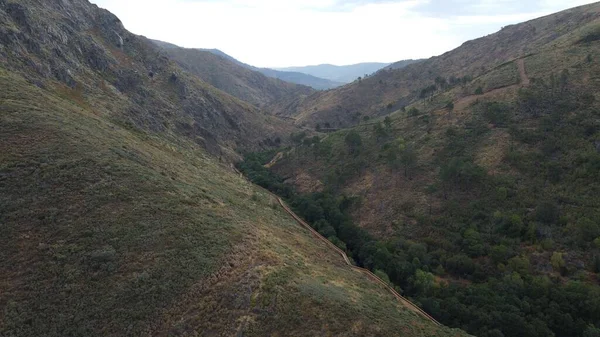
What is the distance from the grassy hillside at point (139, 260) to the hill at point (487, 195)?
14243 millimetres

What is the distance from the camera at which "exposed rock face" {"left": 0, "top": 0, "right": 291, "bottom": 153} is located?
7200 cm

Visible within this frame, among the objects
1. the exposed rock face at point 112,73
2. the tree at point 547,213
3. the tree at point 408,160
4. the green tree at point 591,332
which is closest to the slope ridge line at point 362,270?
the green tree at point 591,332

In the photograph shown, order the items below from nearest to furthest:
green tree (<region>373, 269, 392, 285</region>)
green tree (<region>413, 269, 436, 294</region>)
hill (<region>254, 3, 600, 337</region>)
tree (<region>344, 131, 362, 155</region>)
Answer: hill (<region>254, 3, 600, 337</region>) → green tree (<region>413, 269, 436, 294</region>) → green tree (<region>373, 269, 392, 285</region>) → tree (<region>344, 131, 362, 155</region>)

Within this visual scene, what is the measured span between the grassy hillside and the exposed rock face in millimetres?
28703

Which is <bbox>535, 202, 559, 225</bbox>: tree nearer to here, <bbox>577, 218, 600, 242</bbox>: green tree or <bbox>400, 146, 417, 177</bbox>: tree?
<bbox>577, 218, 600, 242</bbox>: green tree

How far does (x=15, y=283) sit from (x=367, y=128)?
9377 cm

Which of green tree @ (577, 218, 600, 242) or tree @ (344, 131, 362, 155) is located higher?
tree @ (344, 131, 362, 155)

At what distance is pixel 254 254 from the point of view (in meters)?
33.3

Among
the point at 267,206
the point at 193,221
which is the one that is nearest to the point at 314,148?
the point at 267,206

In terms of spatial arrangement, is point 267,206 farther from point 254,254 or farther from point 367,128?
point 367,128

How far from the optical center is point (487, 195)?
61125 millimetres

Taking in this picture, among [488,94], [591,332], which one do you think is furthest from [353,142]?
[591,332]

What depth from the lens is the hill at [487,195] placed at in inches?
1608

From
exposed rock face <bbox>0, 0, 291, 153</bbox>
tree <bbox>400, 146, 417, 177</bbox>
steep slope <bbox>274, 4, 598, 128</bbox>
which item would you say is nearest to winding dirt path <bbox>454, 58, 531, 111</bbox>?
tree <bbox>400, 146, 417, 177</bbox>
